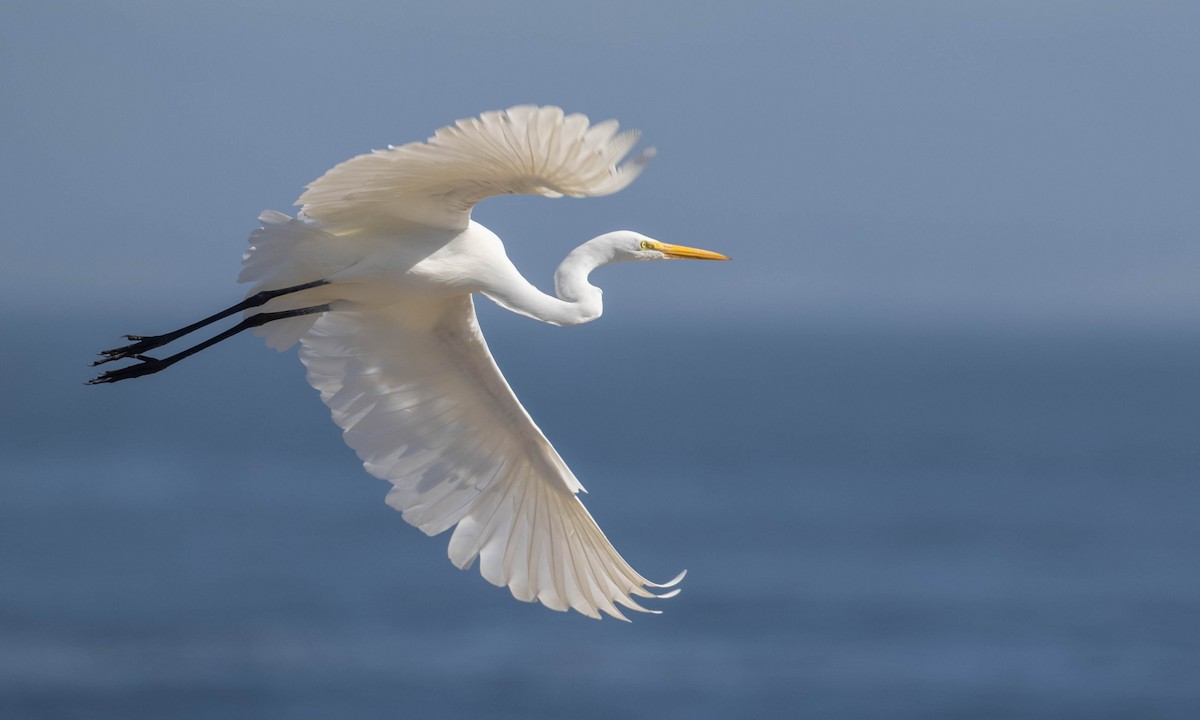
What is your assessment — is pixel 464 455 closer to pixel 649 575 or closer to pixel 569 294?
pixel 569 294

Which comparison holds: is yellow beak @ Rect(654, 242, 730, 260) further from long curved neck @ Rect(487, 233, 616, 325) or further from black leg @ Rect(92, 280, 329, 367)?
black leg @ Rect(92, 280, 329, 367)

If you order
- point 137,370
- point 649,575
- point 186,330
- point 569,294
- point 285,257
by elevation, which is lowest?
point 137,370

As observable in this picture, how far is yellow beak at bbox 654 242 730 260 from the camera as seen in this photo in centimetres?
843

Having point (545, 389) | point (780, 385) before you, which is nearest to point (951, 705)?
point (545, 389)

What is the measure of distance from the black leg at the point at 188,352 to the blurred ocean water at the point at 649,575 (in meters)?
17.1

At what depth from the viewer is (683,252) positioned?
8531mm

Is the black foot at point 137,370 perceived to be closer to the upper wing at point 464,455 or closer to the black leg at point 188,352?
the black leg at point 188,352

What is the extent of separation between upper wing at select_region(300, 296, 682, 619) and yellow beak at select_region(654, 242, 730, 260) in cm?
105

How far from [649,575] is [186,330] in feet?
69.8

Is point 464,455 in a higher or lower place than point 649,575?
lower

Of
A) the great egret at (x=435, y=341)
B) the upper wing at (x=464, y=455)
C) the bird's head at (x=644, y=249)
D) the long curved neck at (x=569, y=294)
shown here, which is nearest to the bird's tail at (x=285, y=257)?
the great egret at (x=435, y=341)

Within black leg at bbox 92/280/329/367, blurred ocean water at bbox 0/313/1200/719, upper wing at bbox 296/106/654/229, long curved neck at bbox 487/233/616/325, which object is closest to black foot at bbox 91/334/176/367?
black leg at bbox 92/280/329/367

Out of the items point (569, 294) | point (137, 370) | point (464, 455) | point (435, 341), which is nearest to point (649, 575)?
point (464, 455)

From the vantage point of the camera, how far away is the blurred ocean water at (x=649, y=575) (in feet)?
85.7
